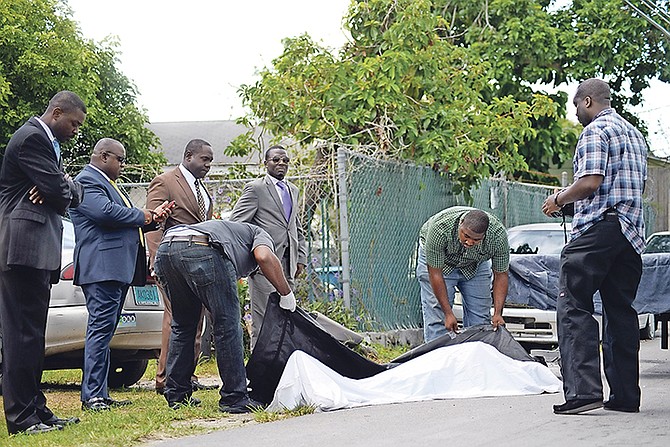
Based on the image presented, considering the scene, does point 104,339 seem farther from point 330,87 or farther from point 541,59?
point 541,59

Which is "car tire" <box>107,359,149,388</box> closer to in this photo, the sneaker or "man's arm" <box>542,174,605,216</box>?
the sneaker

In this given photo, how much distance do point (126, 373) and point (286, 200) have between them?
2.25 meters

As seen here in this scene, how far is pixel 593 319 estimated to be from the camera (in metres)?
7.08

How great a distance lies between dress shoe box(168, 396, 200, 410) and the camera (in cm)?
782

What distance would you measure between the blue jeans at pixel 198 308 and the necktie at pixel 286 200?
210 cm

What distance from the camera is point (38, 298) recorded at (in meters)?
7.00

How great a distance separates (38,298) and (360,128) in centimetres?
747

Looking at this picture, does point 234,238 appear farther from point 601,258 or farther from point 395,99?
point 395,99

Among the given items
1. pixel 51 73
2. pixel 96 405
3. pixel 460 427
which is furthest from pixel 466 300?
pixel 51 73

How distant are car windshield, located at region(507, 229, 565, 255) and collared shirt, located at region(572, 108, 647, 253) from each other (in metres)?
7.30

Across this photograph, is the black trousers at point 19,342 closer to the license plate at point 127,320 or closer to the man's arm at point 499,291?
the license plate at point 127,320

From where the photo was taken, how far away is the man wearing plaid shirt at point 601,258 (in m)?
7.05

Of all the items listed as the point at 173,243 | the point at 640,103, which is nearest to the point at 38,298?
the point at 173,243

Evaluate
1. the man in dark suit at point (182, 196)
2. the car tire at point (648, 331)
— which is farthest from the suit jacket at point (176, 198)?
the car tire at point (648, 331)
